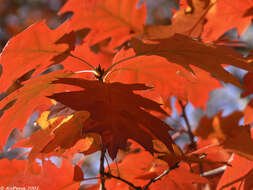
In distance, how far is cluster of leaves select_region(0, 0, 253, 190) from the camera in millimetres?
676

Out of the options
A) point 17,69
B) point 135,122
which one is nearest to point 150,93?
point 135,122

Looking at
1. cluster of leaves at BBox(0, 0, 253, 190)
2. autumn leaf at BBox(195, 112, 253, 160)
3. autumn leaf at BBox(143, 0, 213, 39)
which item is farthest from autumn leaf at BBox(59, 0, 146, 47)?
autumn leaf at BBox(195, 112, 253, 160)

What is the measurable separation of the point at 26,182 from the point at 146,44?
1.55 feet

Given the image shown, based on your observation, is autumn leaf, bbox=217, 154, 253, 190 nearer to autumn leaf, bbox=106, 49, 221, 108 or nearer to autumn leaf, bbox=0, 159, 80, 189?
autumn leaf, bbox=106, 49, 221, 108

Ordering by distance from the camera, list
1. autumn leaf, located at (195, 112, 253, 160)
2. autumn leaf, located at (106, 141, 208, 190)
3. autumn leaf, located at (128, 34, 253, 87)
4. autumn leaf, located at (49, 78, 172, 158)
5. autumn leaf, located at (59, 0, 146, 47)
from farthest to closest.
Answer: autumn leaf, located at (195, 112, 253, 160) → autumn leaf, located at (59, 0, 146, 47) → autumn leaf, located at (106, 141, 208, 190) → autumn leaf, located at (128, 34, 253, 87) → autumn leaf, located at (49, 78, 172, 158)

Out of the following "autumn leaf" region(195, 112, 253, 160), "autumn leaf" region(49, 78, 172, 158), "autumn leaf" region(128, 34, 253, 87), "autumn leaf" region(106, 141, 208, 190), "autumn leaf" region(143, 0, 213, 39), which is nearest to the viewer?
"autumn leaf" region(49, 78, 172, 158)

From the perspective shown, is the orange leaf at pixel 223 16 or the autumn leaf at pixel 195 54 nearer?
the autumn leaf at pixel 195 54

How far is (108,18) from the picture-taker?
1.24 m

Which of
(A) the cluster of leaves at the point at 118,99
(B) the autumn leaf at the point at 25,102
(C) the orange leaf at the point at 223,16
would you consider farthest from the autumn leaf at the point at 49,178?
(C) the orange leaf at the point at 223,16

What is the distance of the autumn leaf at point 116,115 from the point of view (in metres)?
0.64

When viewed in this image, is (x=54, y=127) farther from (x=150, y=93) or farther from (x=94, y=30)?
(x=94, y=30)

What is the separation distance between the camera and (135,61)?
0.92m

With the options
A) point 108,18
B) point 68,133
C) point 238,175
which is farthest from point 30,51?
point 238,175

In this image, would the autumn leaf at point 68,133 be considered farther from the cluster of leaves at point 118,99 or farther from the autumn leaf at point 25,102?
the autumn leaf at point 25,102
